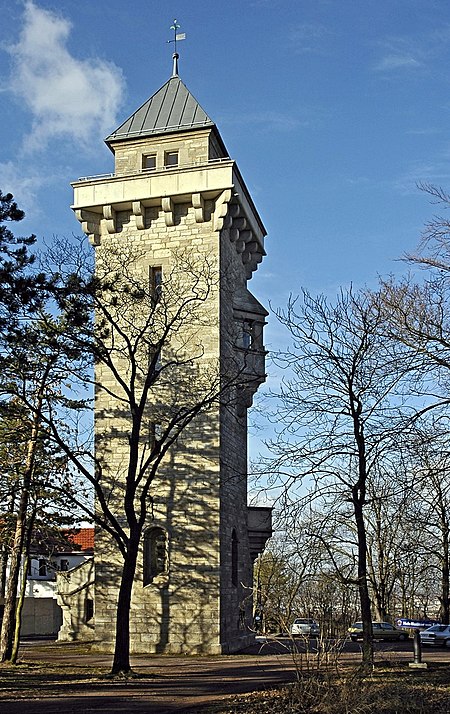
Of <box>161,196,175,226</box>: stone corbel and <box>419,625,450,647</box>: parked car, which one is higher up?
<box>161,196,175,226</box>: stone corbel

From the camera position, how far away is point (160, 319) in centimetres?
2570

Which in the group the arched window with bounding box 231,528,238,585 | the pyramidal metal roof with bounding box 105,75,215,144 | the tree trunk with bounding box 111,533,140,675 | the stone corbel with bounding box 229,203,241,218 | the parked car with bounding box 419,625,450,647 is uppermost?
the pyramidal metal roof with bounding box 105,75,215,144

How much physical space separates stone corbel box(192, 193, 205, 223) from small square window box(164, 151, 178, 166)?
2756 mm

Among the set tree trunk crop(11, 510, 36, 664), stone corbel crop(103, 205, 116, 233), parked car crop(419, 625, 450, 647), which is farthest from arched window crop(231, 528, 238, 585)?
parked car crop(419, 625, 450, 647)

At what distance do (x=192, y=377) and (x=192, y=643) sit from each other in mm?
8536

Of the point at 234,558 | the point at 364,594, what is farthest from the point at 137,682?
A: the point at 234,558

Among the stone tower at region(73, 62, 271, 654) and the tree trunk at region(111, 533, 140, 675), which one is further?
the stone tower at region(73, 62, 271, 654)

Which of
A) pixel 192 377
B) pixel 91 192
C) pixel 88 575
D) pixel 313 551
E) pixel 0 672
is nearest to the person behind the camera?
pixel 313 551

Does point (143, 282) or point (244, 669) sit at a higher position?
point (143, 282)

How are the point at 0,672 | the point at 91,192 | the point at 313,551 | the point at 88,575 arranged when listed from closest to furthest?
the point at 313,551 → the point at 0,672 → the point at 91,192 → the point at 88,575

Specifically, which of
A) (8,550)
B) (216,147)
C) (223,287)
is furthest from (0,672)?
(216,147)

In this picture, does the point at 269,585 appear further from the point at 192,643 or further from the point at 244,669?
the point at 192,643

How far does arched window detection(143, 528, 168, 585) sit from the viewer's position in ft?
85.1

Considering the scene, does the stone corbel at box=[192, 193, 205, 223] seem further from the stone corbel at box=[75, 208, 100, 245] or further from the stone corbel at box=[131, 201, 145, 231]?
the stone corbel at box=[75, 208, 100, 245]
